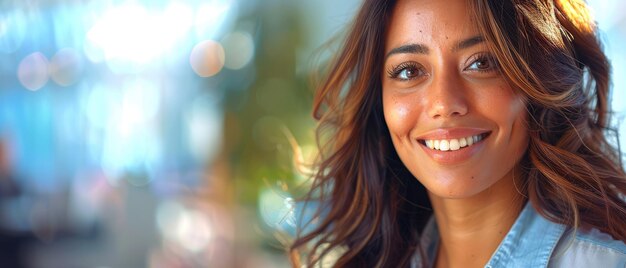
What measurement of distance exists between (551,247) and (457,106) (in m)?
0.34

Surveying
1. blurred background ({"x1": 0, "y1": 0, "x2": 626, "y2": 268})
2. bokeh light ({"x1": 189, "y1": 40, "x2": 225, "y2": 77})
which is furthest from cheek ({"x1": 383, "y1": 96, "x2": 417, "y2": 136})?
bokeh light ({"x1": 189, "y1": 40, "x2": 225, "y2": 77})

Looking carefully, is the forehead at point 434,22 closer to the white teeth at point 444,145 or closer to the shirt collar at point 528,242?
the white teeth at point 444,145

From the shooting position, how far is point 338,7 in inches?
206

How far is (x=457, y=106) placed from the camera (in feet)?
4.53

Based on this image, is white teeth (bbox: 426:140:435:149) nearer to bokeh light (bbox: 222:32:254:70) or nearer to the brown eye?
the brown eye

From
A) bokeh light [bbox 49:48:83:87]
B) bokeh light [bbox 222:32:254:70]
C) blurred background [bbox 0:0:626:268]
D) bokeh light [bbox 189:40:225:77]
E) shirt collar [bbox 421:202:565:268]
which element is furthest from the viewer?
bokeh light [bbox 49:48:83:87]

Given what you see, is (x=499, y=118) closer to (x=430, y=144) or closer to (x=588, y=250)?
(x=430, y=144)

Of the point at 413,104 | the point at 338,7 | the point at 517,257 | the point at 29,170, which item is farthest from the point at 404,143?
the point at 29,170

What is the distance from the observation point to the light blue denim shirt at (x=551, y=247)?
134cm

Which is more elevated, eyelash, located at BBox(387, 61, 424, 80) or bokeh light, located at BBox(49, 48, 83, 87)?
eyelash, located at BBox(387, 61, 424, 80)

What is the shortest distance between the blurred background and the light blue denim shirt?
116 inches

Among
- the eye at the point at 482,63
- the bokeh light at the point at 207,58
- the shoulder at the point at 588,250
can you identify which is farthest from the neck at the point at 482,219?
the bokeh light at the point at 207,58

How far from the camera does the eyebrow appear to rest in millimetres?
1408

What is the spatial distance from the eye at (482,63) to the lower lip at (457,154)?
13 cm
